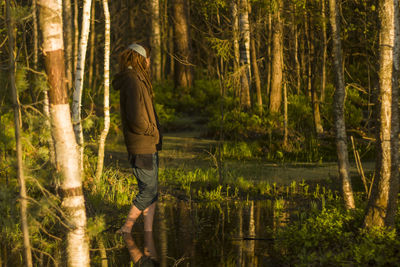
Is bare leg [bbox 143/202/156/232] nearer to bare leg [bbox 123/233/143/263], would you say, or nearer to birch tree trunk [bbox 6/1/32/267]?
bare leg [bbox 123/233/143/263]

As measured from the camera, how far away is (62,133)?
504 cm

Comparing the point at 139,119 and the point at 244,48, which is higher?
the point at 244,48

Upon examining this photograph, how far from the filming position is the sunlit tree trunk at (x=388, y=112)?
5727mm

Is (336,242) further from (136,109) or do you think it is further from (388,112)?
(136,109)

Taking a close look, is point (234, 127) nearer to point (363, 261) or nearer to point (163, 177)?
point (163, 177)

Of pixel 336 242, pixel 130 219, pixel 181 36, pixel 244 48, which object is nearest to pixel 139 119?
pixel 130 219

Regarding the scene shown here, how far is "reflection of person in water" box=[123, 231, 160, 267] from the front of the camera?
6066 mm

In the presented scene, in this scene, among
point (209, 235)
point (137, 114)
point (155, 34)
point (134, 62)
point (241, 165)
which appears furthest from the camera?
point (155, 34)

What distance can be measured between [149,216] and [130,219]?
26 centimetres

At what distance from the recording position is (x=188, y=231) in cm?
741

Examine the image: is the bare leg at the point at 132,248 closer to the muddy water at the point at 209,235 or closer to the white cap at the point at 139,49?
the muddy water at the point at 209,235

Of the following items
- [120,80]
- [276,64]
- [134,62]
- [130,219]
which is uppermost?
[276,64]

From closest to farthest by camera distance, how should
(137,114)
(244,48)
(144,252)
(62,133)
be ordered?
(62,133), (144,252), (137,114), (244,48)

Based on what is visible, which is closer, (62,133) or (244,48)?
(62,133)
